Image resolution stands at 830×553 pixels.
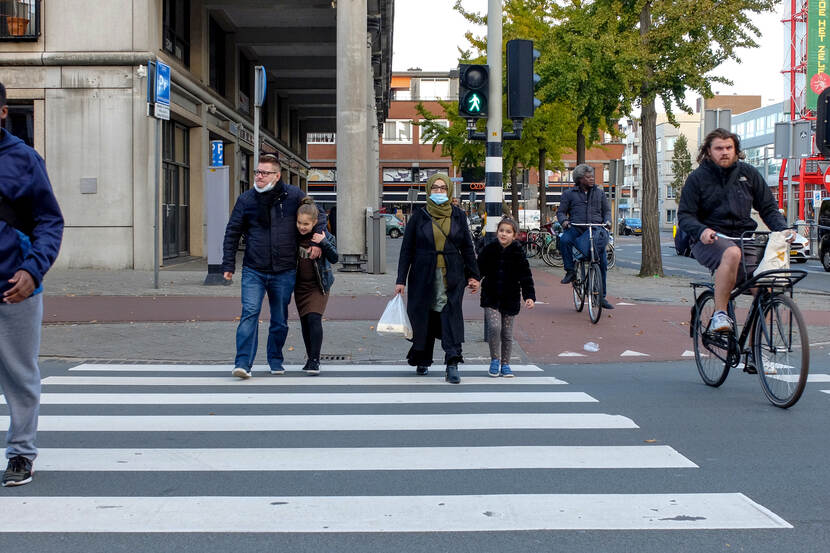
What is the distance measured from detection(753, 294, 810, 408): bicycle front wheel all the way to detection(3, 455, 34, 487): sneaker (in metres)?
4.74

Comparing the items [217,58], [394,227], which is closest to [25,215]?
[217,58]

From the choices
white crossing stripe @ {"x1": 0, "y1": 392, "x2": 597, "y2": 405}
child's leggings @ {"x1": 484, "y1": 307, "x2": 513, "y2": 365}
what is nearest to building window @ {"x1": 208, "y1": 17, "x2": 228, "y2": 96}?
child's leggings @ {"x1": 484, "y1": 307, "x2": 513, "y2": 365}

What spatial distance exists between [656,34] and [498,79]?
10764 mm

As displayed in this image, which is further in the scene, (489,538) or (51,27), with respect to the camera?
(51,27)

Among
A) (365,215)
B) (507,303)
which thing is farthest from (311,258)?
(365,215)

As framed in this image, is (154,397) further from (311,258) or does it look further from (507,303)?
(507,303)

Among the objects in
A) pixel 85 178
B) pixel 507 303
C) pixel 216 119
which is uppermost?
pixel 216 119

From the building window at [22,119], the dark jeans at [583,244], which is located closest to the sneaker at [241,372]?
the dark jeans at [583,244]

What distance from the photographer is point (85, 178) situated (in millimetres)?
19469

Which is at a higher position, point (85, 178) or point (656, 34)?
point (656, 34)

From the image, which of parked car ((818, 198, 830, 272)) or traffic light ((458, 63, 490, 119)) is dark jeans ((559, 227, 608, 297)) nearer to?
traffic light ((458, 63, 490, 119))

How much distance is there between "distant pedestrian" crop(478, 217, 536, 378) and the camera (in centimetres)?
845

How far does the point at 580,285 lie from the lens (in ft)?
41.5

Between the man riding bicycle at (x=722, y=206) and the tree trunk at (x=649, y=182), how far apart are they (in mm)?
Result: 13503
